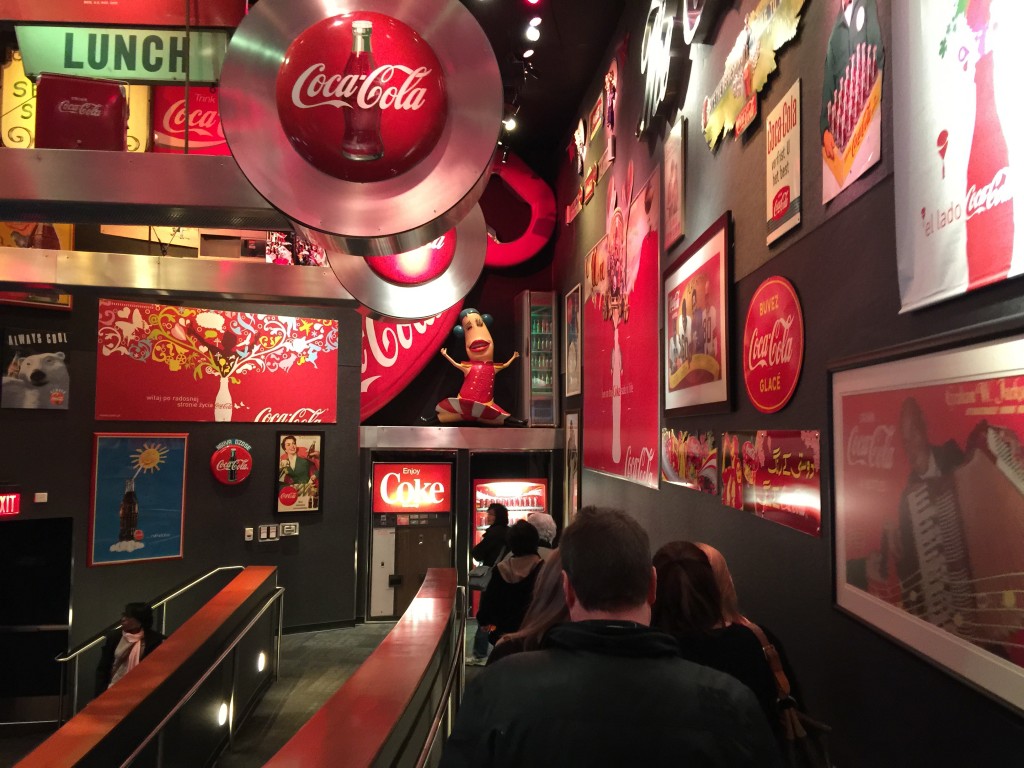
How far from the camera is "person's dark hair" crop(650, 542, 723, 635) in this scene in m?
1.99

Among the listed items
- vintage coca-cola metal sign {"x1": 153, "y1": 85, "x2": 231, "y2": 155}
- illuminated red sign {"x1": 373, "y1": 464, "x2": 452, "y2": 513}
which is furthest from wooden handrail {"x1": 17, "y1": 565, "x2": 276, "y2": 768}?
vintage coca-cola metal sign {"x1": 153, "y1": 85, "x2": 231, "y2": 155}

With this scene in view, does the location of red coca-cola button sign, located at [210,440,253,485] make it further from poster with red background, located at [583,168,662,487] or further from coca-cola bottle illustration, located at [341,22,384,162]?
coca-cola bottle illustration, located at [341,22,384,162]

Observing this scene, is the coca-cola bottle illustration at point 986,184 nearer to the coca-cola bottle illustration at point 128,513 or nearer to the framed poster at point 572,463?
the framed poster at point 572,463

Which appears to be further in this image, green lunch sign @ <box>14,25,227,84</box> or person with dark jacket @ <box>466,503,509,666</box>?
person with dark jacket @ <box>466,503,509,666</box>

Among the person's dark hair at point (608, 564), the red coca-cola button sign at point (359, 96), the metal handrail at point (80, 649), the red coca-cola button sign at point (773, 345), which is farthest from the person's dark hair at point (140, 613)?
the person's dark hair at point (608, 564)

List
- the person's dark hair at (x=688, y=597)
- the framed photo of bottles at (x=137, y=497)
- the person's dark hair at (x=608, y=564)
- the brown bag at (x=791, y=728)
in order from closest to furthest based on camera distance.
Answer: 1. the person's dark hair at (x=608, y=564)
2. the brown bag at (x=791, y=728)
3. the person's dark hair at (x=688, y=597)
4. the framed photo of bottles at (x=137, y=497)

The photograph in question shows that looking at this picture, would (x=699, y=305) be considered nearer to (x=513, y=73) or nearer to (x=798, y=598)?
(x=798, y=598)

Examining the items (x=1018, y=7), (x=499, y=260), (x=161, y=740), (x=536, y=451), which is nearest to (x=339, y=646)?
(x=536, y=451)

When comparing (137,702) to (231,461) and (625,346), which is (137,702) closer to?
(625,346)

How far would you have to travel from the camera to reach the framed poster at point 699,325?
329 centimetres

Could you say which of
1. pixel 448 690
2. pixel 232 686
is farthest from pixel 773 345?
pixel 232 686

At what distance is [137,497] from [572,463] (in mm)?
4025

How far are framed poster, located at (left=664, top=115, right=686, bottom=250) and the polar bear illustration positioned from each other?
505 cm

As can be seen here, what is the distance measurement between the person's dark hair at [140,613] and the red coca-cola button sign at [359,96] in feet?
10.7
